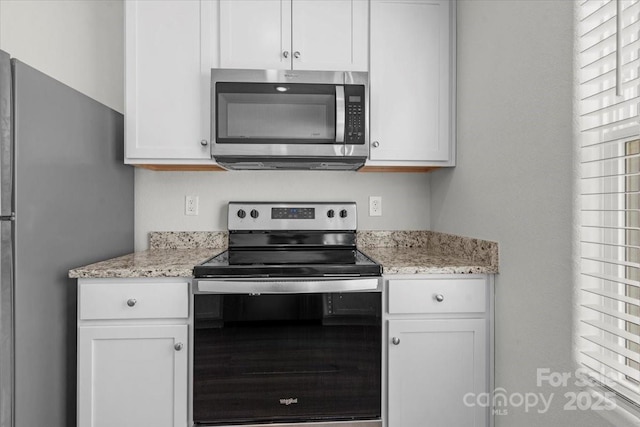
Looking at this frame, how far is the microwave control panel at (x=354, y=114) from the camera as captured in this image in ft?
6.40

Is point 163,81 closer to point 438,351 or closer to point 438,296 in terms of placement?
point 438,296

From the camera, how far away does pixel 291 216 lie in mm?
2305

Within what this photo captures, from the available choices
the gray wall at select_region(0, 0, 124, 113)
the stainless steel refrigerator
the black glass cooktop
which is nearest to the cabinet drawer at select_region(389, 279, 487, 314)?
the black glass cooktop

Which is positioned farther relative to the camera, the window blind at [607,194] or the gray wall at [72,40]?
the gray wall at [72,40]

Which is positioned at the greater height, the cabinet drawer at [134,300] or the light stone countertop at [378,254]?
the light stone countertop at [378,254]

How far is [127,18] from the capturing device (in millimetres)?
1936

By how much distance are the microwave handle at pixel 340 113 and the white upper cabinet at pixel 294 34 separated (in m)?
0.16

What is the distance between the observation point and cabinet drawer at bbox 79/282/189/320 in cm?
162

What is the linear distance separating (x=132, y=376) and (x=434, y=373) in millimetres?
1260

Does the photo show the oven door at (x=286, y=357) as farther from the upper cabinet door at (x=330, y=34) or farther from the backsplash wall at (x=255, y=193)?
the upper cabinet door at (x=330, y=34)

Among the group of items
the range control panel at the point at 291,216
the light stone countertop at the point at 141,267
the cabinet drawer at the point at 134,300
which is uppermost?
the range control panel at the point at 291,216

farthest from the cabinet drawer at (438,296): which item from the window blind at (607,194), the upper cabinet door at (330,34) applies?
the upper cabinet door at (330,34)

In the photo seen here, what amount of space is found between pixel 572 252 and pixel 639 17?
66 cm

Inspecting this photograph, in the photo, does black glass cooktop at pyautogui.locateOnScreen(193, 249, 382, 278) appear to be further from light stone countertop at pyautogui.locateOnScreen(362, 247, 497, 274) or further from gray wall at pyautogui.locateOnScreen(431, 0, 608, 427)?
gray wall at pyautogui.locateOnScreen(431, 0, 608, 427)
